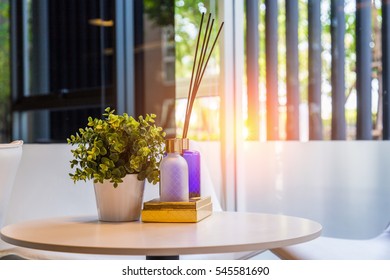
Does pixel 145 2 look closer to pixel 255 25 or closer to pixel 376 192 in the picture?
pixel 255 25

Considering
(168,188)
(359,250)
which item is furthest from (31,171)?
(359,250)

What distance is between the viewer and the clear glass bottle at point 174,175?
58.9 inches

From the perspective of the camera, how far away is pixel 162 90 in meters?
4.01

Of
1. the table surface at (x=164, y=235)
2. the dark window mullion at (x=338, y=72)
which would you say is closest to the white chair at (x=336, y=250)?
the table surface at (x=164, y=235)

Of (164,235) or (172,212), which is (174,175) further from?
(164,235)

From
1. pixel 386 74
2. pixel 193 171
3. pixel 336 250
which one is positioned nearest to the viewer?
pixel 193 171

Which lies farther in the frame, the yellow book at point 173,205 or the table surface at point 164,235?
the yellow book at point 173,205

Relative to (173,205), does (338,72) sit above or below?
above

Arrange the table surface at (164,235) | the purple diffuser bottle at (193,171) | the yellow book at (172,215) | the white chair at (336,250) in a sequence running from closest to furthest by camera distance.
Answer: the table surface at (164,235), the yellow book at (172,215), the purple diffuser bottle at (193,171), the white chair at (336,250)

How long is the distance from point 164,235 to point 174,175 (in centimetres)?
25

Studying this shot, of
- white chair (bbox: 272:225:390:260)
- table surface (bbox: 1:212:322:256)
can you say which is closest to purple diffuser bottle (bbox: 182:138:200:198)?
table surface (bbox: 1:212:322:256)

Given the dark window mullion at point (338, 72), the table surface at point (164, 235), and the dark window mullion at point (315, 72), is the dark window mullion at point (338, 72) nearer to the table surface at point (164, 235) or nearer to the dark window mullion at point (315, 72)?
the dark window mullion at point (315, 72)

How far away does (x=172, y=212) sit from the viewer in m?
1.46

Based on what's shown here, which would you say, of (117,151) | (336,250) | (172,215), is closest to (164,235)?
(172,215)
